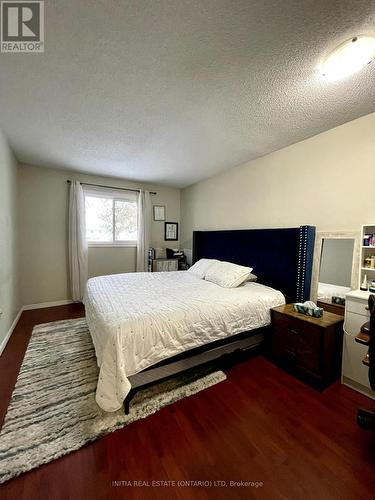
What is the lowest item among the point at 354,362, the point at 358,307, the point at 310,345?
the point at 354,362

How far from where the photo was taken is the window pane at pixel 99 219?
4020 millimetres

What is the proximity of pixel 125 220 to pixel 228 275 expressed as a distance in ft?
8.88

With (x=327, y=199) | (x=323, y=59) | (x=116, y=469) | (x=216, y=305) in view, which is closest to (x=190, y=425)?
(x=116, y=469)

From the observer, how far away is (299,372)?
1.91m

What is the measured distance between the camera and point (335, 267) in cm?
217

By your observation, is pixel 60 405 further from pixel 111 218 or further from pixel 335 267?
pixel 111 218

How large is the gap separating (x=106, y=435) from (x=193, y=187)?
4178 mm

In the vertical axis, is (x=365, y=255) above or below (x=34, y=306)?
above

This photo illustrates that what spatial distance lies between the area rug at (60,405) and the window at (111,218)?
2.29m

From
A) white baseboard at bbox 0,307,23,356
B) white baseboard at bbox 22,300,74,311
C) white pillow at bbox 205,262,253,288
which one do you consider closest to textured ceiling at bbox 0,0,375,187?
white pillow at bbox 205,262,253,288

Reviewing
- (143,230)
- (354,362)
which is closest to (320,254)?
(354,362)

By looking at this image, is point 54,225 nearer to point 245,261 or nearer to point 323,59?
point 245,261

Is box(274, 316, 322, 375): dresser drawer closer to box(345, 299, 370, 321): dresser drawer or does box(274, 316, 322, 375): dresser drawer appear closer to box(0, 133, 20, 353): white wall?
box(345, 299, 370, 321): dresser drawer

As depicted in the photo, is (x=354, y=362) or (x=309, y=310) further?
(x=309, y=310)
